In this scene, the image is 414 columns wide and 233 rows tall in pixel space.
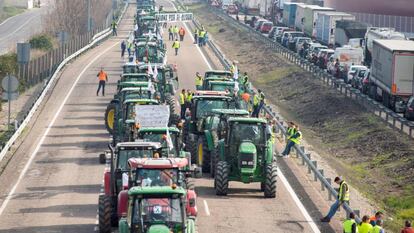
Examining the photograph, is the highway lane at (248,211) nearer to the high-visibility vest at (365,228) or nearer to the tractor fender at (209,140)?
the tractor fender at (209,140)

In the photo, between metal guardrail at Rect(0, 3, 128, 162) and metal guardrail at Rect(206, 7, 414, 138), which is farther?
metal guardrail at Rect(206, 7, 414, 138)

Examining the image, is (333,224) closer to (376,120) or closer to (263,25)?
(376,120)

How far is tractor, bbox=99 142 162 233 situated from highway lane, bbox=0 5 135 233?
4.35 feet

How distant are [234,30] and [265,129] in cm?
8853

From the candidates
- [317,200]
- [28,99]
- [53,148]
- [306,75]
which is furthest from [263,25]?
[317,200]

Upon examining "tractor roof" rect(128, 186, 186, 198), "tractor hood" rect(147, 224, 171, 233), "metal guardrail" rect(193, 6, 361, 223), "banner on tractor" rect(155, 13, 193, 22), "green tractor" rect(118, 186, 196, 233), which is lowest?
"banner on tractor" rect(155, 13, 193, 22)

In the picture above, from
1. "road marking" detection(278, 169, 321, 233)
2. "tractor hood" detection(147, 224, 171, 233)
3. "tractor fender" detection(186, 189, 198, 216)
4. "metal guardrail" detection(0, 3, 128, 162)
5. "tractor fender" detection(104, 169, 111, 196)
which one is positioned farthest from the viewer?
"metal guardrail" detection(0, 3, 128, 162)

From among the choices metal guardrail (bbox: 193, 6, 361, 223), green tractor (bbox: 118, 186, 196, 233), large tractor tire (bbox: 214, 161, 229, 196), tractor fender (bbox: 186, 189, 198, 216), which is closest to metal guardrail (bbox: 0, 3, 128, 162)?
large tractor tire (bbox: 214, 161, 229, 196)

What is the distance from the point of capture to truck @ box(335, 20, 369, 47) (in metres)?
88.4

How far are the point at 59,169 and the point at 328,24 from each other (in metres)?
58.9

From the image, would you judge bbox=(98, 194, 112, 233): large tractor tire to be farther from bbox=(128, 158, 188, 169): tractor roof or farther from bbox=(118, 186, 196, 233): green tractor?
bbox=(118, 186, 196, 233): green tractor

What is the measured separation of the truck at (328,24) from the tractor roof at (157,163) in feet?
222

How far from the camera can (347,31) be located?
3484 inches

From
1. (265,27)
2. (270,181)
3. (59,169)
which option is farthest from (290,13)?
(270,181)
